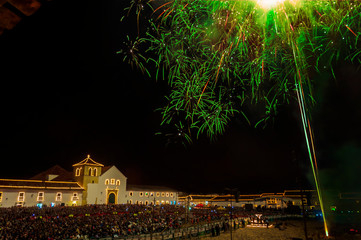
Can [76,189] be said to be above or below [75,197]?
above

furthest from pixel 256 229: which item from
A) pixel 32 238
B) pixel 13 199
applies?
pixel 13 199

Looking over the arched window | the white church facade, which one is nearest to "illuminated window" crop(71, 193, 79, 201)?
the white church facade

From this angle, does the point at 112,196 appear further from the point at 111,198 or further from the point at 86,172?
the point at 86,172

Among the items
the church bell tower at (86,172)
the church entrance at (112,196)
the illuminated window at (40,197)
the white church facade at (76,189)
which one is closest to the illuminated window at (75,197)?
the white church facade at (76,189)

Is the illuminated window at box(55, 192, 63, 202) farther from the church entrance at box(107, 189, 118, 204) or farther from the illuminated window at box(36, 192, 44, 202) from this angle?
the church entrance at box(107, 189, 118, 204)

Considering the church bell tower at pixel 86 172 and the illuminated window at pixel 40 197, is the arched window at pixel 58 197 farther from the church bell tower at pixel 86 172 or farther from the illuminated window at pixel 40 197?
the church bell tower at pixel 86 172

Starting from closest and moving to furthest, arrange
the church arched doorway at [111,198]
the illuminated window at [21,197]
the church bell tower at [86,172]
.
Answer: the illuminated window at [21,197] < the church bell tower at [86,172] < the church arched doorway at [111,198]

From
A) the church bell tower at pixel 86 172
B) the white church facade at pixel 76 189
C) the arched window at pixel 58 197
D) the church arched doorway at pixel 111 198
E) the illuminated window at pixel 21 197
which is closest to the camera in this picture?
the illuminated window at pixel 21 197

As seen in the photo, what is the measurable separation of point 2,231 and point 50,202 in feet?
98.7

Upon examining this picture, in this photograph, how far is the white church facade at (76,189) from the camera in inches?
1690

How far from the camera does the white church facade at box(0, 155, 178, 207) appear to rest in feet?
141

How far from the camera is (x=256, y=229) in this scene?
33500 millimetres

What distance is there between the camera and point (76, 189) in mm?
50562

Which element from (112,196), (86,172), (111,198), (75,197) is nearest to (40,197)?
(75,197)
